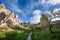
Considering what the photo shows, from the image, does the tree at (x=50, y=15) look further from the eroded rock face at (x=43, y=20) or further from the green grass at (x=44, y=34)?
the green grass at (x=44, y=34)

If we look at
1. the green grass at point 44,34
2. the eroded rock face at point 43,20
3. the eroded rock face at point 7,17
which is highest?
the eroded rock face at point 7,17

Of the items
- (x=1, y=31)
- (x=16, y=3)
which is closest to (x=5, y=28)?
(x=1, y=31)

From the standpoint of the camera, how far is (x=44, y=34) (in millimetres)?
16516

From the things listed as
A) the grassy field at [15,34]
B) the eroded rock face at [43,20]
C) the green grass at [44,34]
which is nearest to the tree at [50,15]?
the eroded rock face at [43,20]

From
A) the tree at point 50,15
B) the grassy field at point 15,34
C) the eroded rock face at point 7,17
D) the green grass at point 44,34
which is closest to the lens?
the green grass at point 44,34

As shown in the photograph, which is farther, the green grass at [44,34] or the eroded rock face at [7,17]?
the eroded rock face at [7,17]

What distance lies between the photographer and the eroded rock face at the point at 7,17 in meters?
17.4

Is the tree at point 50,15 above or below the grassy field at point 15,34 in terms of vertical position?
above

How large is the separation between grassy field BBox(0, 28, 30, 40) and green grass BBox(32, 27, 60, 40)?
0.61m

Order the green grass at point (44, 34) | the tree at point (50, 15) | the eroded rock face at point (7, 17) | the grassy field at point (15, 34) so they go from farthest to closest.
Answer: the eroded rock face at point (7, 17), the grassy field at point (15, 34), the tree at point (50, 15), the green grass at point (44, 34)

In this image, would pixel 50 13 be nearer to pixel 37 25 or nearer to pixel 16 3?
pixel 37 25

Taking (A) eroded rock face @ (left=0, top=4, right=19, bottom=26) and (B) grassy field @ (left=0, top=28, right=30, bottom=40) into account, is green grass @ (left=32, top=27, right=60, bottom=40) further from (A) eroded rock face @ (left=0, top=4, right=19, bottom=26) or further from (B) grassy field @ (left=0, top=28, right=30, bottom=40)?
(A) eroded rock face @ (left=0, top=4, right=19, bottom=26)

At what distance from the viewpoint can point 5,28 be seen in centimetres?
1731

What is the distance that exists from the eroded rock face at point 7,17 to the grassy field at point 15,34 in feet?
2.16
